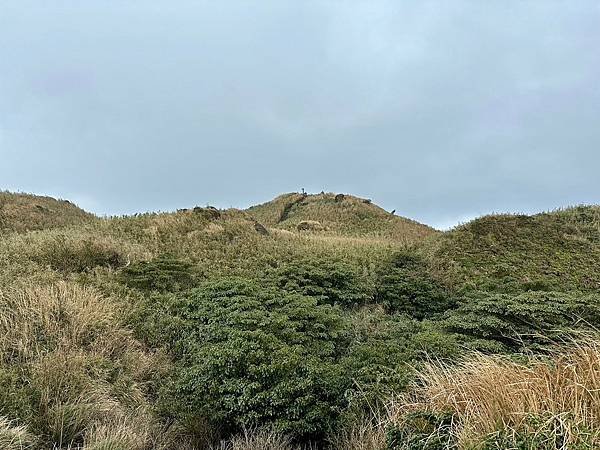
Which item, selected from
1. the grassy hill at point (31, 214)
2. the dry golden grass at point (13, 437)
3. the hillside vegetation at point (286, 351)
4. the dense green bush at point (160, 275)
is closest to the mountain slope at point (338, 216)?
the grassy hill at point (31, 214)

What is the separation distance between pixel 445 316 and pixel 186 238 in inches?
340

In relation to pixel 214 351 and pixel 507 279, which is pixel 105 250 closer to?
pixel 214 351

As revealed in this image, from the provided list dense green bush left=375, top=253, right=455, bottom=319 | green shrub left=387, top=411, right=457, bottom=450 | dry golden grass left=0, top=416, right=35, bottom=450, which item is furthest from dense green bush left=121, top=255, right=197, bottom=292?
green shrub left=387, top=411, right=457, bottom=450

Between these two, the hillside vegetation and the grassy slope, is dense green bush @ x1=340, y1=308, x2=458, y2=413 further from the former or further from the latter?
the grassy slope

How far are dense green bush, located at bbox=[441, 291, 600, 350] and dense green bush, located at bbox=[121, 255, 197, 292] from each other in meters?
5.50

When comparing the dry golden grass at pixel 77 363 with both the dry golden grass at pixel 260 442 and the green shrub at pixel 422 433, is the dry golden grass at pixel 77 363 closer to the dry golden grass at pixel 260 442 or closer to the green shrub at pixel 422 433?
the dry golden grass at pixel 260 442

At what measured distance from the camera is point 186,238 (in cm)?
1414

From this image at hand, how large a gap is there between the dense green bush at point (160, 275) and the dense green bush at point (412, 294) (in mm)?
4200

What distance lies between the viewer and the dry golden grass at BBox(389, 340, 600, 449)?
2.88 metres

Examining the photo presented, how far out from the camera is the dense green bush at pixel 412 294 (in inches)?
365

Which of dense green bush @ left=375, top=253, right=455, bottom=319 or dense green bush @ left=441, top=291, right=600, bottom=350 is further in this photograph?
dense green bush @ left=375, top=253, right=455, bottom=319

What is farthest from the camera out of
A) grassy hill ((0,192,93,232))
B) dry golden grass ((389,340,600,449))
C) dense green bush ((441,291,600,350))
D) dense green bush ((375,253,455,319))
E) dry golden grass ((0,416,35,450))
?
grassy hill ((0,192,93,232))

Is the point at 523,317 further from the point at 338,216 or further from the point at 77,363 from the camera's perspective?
the point at 338,216

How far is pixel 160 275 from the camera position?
31.4ft
